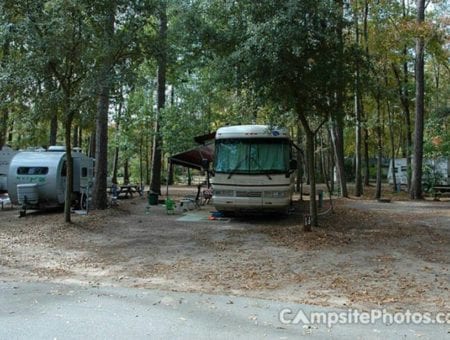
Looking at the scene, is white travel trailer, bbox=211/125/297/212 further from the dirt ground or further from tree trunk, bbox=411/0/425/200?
tree trunk, bbox=411/0/425/200

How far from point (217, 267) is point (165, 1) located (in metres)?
7.63

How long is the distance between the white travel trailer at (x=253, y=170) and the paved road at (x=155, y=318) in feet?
24.2

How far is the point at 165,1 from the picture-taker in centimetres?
1252

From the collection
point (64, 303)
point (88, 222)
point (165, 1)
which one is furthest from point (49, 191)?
point (64, 303)

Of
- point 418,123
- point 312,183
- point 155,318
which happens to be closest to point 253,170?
point 312,183

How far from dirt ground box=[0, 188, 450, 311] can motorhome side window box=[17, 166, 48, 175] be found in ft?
5.90

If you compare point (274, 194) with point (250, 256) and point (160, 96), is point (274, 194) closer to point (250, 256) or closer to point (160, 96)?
point (250, 256)

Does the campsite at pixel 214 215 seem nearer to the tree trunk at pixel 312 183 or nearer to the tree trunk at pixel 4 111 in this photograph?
the tree trunk at pixel 312 183

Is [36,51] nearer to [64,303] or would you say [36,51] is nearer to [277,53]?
[277,53]

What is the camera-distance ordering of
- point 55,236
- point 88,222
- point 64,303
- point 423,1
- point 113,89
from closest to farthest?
point 64,303 < point 55,236 < point 113,89 < point 88,222 < point 423,1

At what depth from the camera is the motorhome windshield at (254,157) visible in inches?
533

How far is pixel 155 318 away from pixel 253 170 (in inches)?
342

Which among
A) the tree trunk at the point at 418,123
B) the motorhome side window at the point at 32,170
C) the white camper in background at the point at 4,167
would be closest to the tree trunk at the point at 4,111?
the white camper in background at the point at 4,167

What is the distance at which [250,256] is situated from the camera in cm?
896
